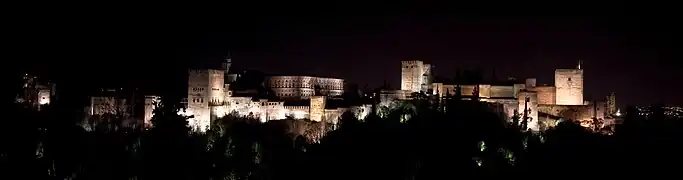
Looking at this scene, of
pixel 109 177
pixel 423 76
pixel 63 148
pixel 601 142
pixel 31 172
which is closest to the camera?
pixel 31 172

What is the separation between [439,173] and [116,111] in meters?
19.8

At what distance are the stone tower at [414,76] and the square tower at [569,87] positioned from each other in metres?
7.65

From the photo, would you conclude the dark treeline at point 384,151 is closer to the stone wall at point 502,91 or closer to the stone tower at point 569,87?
the stone wall at point 502,91

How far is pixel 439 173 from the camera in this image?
21.9m

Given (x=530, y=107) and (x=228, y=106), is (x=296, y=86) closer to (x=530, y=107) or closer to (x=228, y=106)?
(x=228, y=106)

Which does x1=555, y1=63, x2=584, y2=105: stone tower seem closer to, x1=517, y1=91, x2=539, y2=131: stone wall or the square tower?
the square tower

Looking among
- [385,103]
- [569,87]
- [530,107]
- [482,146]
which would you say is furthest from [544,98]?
[482,146]

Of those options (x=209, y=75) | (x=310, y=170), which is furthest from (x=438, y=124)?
(x=209, y=75)

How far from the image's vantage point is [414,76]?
3869 centimetres

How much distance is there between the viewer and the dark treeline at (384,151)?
821 inches

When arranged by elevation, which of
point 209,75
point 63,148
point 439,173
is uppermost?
point 209,75

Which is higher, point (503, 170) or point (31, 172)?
point (31, 172)

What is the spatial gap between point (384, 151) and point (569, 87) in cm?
1607

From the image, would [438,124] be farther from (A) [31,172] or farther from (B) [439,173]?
(A) [31,172]
